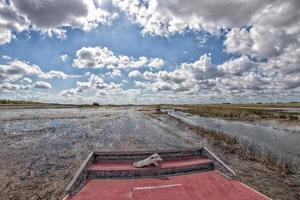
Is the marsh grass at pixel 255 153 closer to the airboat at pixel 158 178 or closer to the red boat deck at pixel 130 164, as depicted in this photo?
the airboat at pixel 158 178

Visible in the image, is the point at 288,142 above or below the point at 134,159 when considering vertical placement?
below

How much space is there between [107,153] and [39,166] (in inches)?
199

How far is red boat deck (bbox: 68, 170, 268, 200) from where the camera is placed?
5086mm

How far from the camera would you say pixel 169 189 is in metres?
5.37

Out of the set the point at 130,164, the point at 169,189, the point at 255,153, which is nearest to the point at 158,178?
A: the point at 169,189

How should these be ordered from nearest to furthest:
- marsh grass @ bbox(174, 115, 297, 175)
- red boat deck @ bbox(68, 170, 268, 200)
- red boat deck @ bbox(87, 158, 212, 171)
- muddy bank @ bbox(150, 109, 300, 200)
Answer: red boat deck @ bbox(68, 170, 268, 200) → red boat deck @ bbox(87, 158, 212, 171) → muddy bank @ bbox(150, 109, 300, 200) → marsh grass @ bbox(174, 115, 297, 175)

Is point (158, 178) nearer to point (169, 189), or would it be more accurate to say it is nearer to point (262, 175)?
point (169, 189)

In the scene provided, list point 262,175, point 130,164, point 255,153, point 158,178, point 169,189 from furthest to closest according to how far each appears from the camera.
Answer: point 255,153
point 262,175
point 130,164
point 158,178
point 169,189

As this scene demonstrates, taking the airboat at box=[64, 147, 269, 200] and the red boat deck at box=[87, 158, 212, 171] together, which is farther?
the red boat deck at box=[87, 158, 212, 171]

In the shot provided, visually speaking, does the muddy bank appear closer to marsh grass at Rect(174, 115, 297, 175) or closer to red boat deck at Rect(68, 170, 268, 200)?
marsh grass at Rect(174, 115, 297, 175)

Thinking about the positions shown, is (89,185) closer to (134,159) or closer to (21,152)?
(134,159)

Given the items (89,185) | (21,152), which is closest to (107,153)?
(89,185)

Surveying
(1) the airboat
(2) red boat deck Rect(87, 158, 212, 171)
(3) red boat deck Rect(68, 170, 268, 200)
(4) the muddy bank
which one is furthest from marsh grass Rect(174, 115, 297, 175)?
(3) red boat deck Rect(68, 170, 268, 200)

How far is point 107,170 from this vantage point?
6348mm
